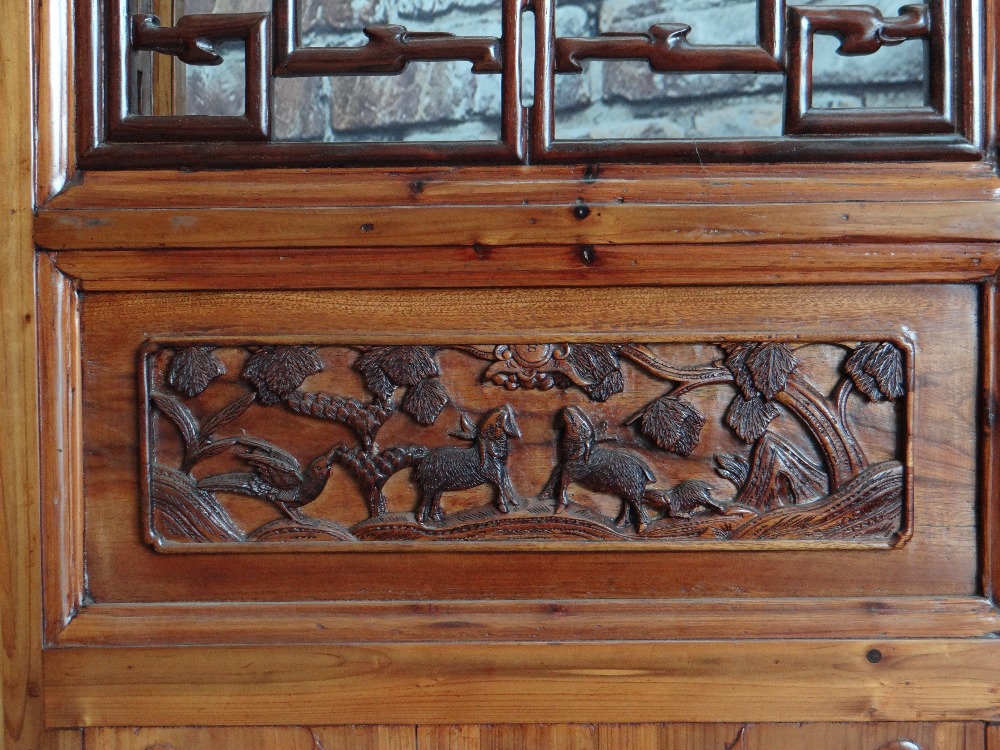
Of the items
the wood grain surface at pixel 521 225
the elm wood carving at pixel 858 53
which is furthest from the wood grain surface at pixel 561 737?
the elm wood carving at pixel 858 53

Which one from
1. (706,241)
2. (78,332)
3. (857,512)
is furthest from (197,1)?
(857,512)

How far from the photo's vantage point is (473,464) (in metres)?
0.79

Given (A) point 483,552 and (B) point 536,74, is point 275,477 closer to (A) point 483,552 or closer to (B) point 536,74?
(A) point 483,552

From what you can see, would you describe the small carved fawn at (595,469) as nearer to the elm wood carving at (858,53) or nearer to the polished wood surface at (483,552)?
the polished wood surface at (483,552)

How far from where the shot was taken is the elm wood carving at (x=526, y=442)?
31.0 inches

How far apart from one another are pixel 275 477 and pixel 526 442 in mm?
239

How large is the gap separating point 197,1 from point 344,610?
839 millimetres

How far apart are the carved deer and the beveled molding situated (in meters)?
0.10

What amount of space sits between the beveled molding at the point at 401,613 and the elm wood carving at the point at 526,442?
2.6 inches

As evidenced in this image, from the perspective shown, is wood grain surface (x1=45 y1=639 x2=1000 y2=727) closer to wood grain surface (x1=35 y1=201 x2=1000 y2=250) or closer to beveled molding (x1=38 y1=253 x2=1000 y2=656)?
beveled molding (x1=38 y1=253 x2=1000 y2=656)

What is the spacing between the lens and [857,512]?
79 centimetres

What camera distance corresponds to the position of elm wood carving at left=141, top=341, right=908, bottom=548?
0.79 meters

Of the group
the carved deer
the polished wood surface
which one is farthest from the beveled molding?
the carved deer

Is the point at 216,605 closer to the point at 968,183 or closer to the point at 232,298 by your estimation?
the point at 232,298
